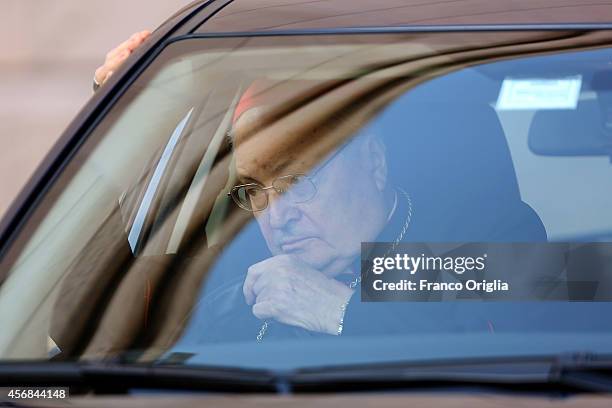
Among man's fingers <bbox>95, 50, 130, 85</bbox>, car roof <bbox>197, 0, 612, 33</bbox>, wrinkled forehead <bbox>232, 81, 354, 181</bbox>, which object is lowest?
wrinkled forehead <bbox>232, 81, 354, 181</bbox>

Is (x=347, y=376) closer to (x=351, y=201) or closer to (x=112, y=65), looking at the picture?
(x=351, y=201)

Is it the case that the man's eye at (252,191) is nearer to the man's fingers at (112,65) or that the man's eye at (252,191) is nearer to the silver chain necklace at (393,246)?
the silver chain necklace at (393,246)

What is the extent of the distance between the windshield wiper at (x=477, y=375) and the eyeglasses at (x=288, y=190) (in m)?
0.53

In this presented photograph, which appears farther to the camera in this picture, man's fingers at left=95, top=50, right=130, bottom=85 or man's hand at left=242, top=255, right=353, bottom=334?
man's fingers at left=95, top=50, right=130, bottom=85

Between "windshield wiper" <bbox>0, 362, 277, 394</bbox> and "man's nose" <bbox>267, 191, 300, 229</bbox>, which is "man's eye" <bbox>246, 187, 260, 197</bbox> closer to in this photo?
"man's nose" <bbox>267, 191, 300, 229</bbox>

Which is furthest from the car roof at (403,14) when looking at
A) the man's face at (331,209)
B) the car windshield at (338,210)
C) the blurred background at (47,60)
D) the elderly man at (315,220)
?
the blurred background at (47,60)

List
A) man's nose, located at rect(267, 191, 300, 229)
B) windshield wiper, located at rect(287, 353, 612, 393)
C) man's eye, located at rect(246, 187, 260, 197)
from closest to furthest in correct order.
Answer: windshield wiper, located at rect(287, 353, 612, 393) < man's nose, located at rect(267, 191, 300, 229) < man's eye, located at rect(246, 187, 260, 197)

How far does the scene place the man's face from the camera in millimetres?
2244

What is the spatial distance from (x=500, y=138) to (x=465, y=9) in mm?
268

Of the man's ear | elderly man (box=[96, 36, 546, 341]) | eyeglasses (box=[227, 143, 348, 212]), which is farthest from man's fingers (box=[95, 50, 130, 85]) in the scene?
the man's ear

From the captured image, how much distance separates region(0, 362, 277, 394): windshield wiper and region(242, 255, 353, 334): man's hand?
0.30 meters

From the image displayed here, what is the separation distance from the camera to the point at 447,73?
2.30 meters

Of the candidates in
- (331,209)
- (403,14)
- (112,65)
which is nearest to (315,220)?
(331,209)

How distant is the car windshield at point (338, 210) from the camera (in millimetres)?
2043
